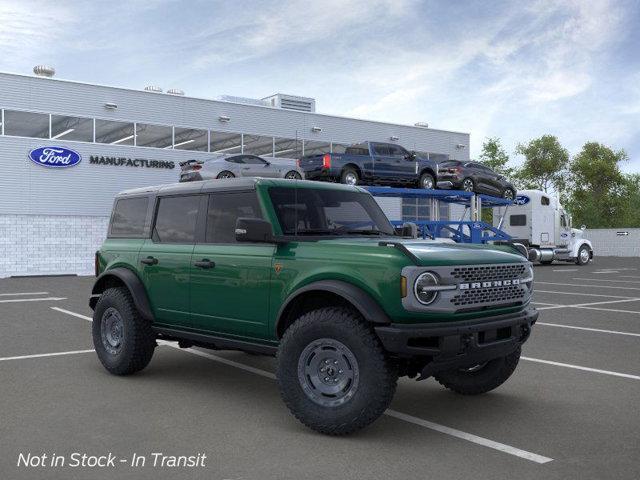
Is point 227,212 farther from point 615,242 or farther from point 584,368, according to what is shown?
point 615,242

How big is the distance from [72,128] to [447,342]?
85.9ft

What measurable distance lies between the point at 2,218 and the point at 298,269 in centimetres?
2455

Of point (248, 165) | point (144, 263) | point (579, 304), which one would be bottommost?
point (579, 304)

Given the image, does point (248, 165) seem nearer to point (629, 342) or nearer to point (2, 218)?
point (2, 218)

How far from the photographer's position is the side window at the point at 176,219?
6.55 metres

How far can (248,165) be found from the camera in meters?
21.1

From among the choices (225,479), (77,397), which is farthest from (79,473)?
(77,397)

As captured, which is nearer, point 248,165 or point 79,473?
point 79,473

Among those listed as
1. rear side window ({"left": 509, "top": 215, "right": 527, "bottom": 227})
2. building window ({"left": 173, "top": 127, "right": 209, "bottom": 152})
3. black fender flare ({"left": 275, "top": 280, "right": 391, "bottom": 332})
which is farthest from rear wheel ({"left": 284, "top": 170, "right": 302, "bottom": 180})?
black fender flare ({"left": 275, "top": 280, "right": 391, "bottom": 332})

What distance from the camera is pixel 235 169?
2077 centimetres

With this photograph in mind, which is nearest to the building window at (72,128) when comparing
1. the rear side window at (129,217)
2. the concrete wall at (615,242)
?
the rear side window at (129,217)

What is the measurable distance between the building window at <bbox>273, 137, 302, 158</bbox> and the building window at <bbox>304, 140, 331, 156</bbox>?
0.35 metres

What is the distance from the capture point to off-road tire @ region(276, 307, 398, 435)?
186 inches

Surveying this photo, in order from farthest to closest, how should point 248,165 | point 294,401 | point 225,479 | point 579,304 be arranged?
point 248,165 → point 579,304 → point 294,401 → point 225,479
